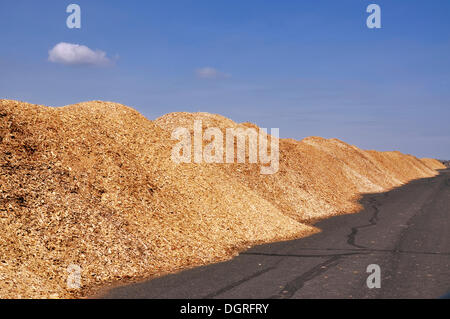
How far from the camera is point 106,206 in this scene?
1170cm

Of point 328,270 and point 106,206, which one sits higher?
point 106,206

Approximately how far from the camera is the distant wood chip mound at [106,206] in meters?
9.20

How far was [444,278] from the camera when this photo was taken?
900 centimetres

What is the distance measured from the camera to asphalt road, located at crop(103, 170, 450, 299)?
802cm
